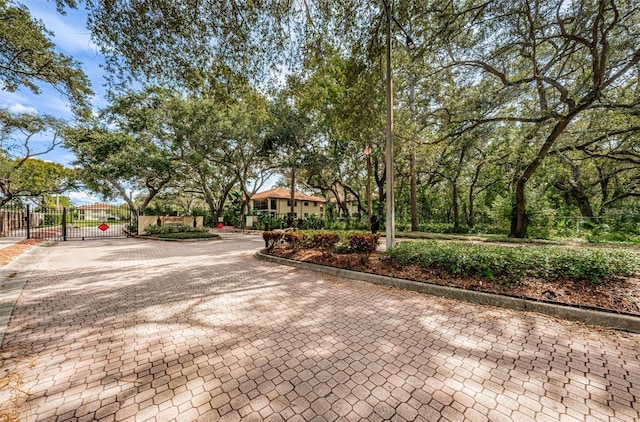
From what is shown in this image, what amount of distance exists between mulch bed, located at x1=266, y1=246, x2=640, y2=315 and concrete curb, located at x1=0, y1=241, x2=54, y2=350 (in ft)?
20.5

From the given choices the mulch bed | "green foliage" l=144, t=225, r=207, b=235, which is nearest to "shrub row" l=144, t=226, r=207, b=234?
"green foliage" l=144, t=225, r=207, b=235

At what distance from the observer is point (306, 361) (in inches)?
107

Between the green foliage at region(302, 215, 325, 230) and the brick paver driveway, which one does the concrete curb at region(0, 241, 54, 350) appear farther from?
the green foliage at region(302, 215, 325, 230)

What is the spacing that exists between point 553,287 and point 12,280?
1133cm

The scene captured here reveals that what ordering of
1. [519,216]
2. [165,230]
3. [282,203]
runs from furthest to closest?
1. [282,203]
2. [165,230]
3. [519,216]

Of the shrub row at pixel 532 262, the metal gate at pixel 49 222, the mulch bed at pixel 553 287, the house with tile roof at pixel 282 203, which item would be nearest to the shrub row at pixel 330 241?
the mulch bed at pixel 553 287

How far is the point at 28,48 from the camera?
21.1 ft

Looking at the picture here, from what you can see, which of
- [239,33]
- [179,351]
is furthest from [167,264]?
[239,33]

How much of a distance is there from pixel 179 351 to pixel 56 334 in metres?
1.96

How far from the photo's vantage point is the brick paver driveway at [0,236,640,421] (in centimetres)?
207

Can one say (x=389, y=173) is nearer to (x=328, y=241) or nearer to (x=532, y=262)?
(x=328, y=241)

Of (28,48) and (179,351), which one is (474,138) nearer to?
(179,351)

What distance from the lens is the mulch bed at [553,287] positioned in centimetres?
372

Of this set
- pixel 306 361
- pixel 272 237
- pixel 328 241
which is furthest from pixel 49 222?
pixel 306 361
